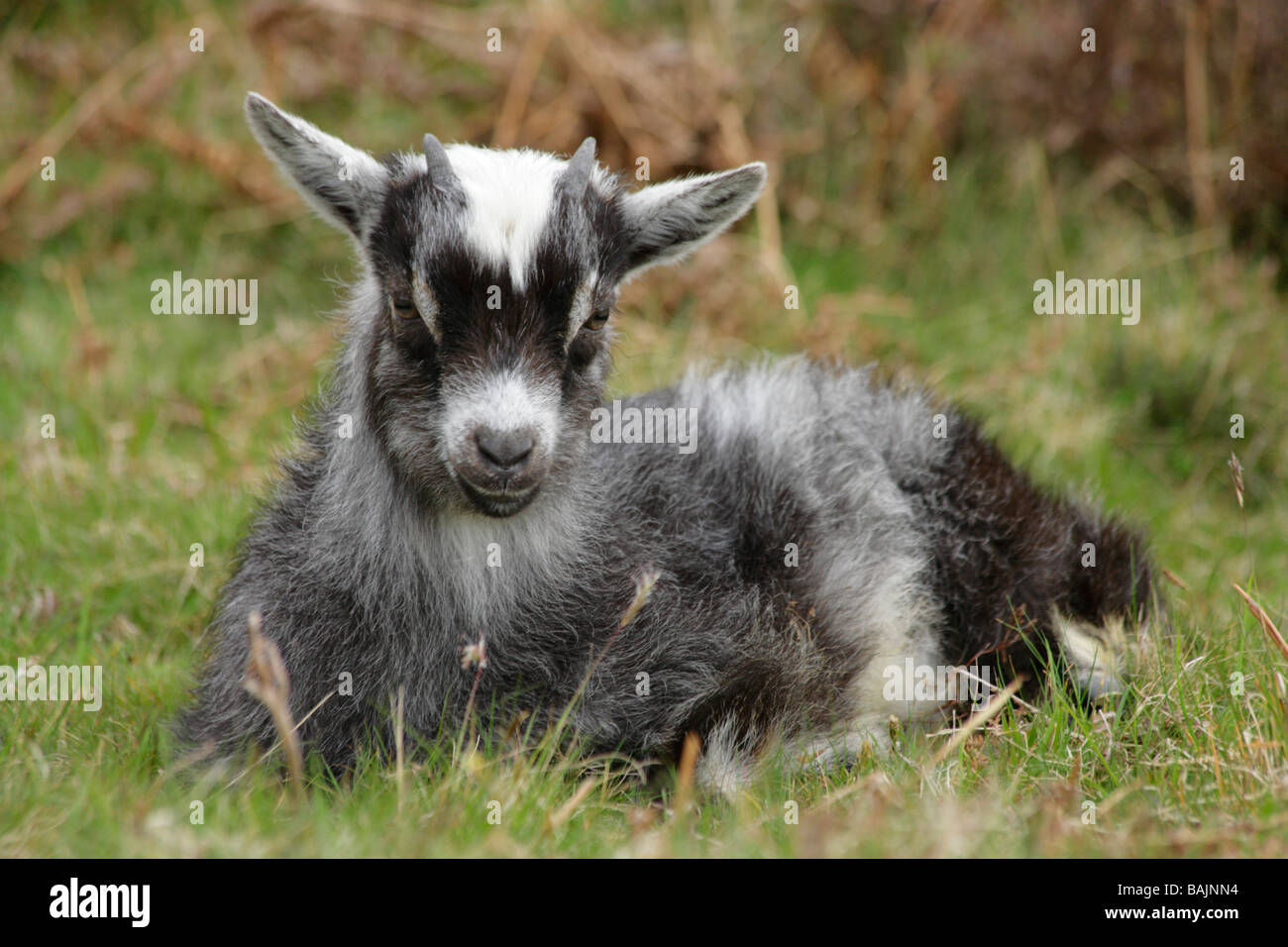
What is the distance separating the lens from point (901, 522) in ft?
19.5

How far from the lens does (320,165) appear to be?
15.9 feet

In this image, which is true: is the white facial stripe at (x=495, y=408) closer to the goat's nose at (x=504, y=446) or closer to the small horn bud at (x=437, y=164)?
the goat's nose at (x=504, y=446)

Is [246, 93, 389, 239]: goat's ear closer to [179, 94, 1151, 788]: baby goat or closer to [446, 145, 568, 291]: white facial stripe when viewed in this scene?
[179, 94, 1151, 788]: baby goat

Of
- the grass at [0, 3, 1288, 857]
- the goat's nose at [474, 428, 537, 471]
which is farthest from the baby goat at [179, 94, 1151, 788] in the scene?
the grass at [0, 3, 1288, 857]

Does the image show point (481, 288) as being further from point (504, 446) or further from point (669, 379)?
point (669, 379)

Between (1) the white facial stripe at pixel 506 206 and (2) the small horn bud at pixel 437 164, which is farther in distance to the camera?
(2) the small horn bud at pixel 437 164


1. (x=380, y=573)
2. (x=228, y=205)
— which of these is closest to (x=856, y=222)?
(x=228, y=205)

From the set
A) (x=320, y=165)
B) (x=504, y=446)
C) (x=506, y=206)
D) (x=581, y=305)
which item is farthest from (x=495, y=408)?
(x=320, y=165)

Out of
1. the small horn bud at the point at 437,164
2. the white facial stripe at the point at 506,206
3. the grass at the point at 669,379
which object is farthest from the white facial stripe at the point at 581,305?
the grass at the point at 669,379

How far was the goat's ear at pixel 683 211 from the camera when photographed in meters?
5.09

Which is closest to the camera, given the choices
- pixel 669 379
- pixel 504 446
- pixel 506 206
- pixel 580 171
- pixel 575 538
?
pixel 504 446

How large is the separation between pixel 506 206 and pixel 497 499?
3.13 feet

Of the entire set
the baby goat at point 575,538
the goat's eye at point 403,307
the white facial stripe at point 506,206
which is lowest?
the baby goat at point 575,538

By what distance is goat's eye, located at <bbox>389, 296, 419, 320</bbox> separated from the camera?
453 centimetres
